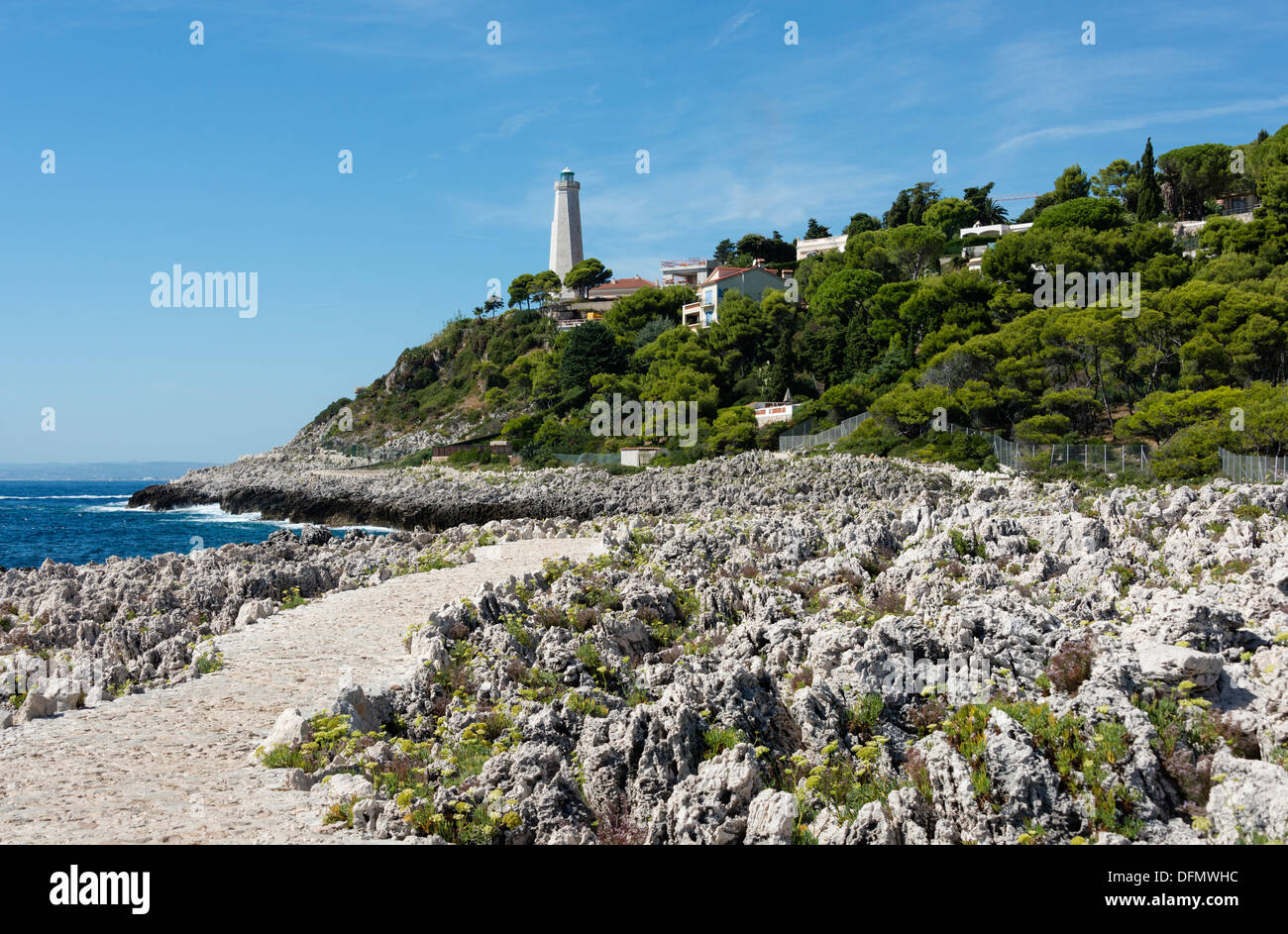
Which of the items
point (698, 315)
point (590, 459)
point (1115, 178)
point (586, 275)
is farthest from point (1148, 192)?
point (586, 275)

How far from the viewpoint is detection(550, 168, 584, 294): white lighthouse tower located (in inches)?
4518

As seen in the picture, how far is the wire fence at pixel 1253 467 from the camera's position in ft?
92.2

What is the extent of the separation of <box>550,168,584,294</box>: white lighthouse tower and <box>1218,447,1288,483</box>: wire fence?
3559 inches

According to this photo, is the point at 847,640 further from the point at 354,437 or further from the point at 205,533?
the point at 354,437

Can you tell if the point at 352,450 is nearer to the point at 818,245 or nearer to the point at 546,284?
the point at 546,284

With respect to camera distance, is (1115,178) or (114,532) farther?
(1115,178)

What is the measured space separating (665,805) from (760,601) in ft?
19.5

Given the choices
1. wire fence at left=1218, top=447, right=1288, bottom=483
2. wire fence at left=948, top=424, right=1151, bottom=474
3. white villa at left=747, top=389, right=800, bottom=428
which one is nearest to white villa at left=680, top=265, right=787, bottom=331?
white villa at left=747, top=389, right=800, bottom=428

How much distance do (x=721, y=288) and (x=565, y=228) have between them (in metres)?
41.3

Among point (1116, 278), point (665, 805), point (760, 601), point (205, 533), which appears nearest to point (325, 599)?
point (760, 601)

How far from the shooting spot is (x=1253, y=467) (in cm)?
2991

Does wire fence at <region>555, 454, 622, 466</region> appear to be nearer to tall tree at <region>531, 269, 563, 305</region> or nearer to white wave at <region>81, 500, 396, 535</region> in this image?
white wave at <region>81, 500, 396, 535</region>

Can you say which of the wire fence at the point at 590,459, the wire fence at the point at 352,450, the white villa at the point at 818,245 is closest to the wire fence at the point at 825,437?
the wire fence at the point at 590,459
